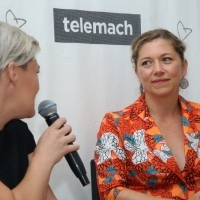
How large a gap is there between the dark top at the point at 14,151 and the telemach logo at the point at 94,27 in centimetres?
54

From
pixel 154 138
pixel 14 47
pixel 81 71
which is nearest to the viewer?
pixel 14 47

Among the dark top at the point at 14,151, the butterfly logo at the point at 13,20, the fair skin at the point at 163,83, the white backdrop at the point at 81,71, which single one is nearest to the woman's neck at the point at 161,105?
the fair skin at the point at 163,83

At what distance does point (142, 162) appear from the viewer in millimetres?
1445

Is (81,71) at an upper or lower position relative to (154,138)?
upper

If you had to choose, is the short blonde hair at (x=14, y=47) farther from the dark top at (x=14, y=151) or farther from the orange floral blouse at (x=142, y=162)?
the orange floral blouse at (x=142, y=162)

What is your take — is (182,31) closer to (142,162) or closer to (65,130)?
(142,162)

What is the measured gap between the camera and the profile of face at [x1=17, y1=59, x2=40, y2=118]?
45.7 inches

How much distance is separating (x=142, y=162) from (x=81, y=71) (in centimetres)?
58

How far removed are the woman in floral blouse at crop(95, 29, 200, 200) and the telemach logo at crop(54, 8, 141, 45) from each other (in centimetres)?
28

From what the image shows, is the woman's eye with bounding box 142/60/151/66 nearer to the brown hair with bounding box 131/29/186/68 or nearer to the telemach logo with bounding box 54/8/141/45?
the brown hair with bounding box 131/29/186/68

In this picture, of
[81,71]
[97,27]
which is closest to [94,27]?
[97,27]

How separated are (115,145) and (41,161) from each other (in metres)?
0.41

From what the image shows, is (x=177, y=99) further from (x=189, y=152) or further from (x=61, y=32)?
(x=61, y=32)

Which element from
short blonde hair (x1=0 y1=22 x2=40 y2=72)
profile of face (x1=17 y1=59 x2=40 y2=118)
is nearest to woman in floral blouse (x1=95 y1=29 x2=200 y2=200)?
profile of face (x1=17 y1=59 x2=40 y2=118)
